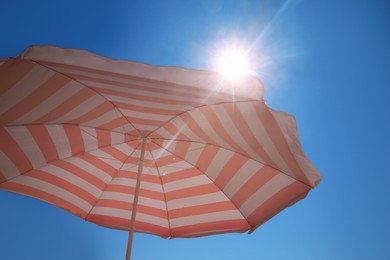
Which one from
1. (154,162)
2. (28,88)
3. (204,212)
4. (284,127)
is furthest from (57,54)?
(204,212)

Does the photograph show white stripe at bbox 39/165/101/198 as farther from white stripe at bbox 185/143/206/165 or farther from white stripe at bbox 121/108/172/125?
white stripe at bbox 185/143/206/165

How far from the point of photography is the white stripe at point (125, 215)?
2.96 meters

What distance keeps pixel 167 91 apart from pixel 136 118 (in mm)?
841

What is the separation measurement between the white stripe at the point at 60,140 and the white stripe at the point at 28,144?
151 mm

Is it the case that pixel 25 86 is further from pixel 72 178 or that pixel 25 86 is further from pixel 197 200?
pixel 197 200

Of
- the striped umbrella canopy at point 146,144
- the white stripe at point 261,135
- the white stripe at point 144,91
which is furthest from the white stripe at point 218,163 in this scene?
the white stripe at point 144,91

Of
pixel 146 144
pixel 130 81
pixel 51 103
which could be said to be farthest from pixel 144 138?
pixel 130 81

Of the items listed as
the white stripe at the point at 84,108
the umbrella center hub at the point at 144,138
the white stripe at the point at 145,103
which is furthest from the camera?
the umbrella center hub at the point at 144,138

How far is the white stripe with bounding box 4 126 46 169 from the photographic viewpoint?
234 centimetres

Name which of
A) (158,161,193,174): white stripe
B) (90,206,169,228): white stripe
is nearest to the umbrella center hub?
(158,161,193,174): white stripe

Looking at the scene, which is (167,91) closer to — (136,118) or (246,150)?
(136,118)

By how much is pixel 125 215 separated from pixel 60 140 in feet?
3.45

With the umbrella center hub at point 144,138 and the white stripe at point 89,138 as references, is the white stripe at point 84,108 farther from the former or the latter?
the umbrella center hub at point 144,138

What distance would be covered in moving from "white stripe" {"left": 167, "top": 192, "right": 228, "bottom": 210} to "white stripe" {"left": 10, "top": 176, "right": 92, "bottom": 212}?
90 centimetres
